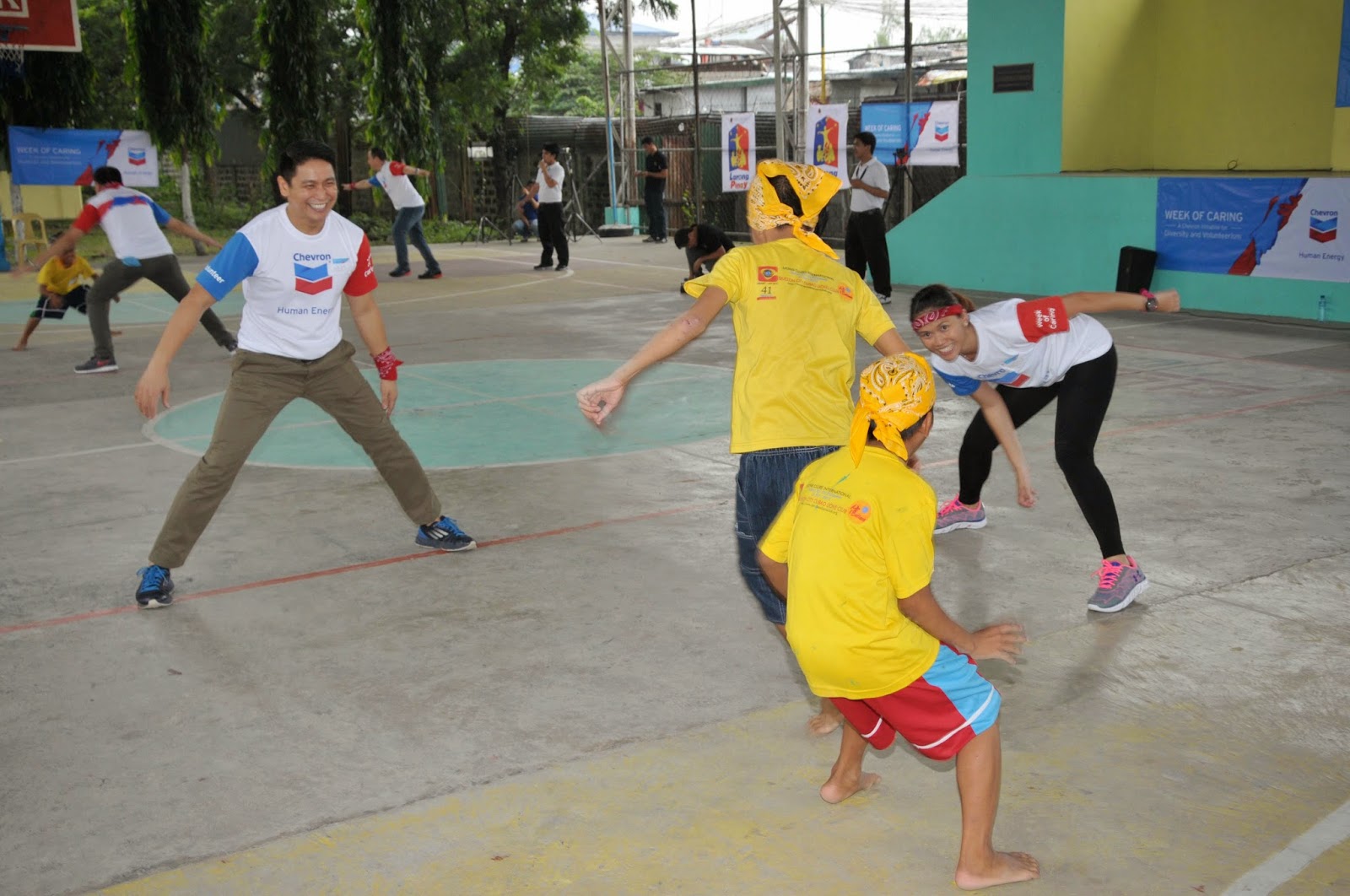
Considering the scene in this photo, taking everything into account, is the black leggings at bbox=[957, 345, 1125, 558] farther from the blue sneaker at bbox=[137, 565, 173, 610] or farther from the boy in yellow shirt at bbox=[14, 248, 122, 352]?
the boy in yellow shirt at bbox=[14, 248, 122, 352]

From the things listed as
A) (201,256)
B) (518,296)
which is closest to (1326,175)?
(518,296)

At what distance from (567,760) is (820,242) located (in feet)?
5.90

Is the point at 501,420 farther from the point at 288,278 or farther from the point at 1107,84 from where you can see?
the point at 1107,84

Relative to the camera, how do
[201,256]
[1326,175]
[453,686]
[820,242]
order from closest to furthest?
[820,242] → [453,686] → [1326,175] → [201,256]

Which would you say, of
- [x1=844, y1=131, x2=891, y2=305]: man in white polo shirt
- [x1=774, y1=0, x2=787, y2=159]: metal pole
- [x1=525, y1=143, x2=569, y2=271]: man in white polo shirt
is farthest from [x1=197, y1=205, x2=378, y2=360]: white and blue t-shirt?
[x1=774, y1=0, x2=787, y2=159]: metal pole

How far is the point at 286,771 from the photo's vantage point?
162 inches

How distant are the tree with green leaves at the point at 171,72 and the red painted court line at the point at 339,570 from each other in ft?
63.8

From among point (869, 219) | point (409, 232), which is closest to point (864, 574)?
point (869, 219)

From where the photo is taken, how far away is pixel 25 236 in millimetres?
22594

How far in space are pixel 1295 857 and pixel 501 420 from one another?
6906 mm

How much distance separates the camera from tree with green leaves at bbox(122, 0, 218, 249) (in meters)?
22.8

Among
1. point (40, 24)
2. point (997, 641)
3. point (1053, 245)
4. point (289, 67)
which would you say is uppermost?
point (40, 24)

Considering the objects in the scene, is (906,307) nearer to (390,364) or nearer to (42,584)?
(390,364)

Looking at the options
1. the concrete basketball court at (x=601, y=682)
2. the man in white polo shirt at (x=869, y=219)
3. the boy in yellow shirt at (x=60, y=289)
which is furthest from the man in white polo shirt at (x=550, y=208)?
the concrete basketball court at (x=601, y=682)
